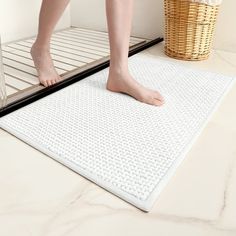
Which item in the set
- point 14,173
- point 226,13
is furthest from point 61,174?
point 226,13

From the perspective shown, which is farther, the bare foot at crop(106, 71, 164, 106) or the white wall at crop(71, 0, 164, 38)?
the white wall at crop(71, 0, 164, 38)

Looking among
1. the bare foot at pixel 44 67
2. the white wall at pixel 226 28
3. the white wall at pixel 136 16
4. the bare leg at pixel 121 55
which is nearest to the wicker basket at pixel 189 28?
the white wall at pixel 226 28

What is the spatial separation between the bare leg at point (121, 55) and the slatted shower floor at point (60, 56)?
243 millimetres

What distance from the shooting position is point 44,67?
3.82 ft

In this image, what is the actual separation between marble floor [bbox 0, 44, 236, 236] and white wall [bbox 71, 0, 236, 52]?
0.96 m

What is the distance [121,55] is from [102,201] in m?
0.57

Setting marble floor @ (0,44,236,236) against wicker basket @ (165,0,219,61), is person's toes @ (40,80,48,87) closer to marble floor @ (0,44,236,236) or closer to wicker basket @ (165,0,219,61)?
marble floor @ (0,44,236,236)

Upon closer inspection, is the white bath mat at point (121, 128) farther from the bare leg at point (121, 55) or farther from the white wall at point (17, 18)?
the white wall at point (17, 18)

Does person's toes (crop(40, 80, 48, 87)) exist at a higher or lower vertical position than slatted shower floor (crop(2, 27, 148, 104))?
higher

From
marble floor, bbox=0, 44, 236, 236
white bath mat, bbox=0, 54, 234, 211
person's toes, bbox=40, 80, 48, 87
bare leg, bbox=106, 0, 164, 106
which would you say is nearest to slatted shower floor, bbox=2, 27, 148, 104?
person's toes, bbox=40, 80, 48, 87

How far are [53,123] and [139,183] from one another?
1.09ft

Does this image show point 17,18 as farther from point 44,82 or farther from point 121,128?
point 121,128

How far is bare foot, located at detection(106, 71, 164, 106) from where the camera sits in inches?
39.2

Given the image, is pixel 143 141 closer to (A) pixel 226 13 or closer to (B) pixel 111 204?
(B) pixel 111 204
